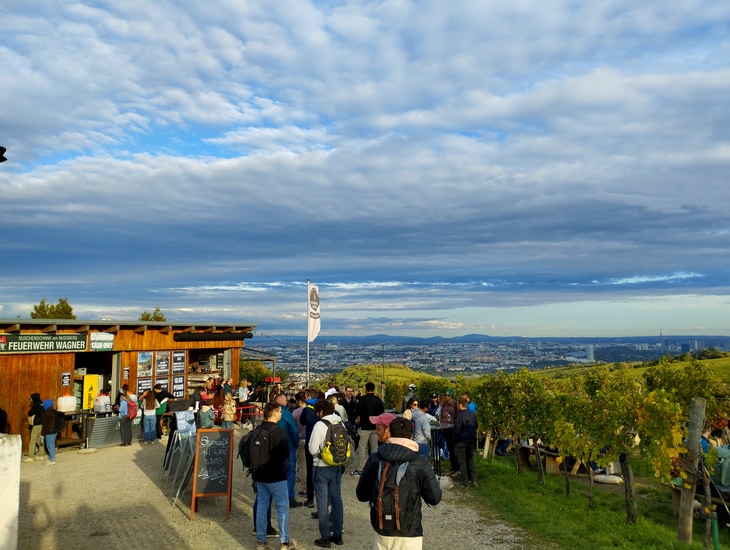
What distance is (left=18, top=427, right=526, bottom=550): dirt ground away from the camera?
7523 millimetres

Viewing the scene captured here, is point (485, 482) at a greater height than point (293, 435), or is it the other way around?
point (293, 435)

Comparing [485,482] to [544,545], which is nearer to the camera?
[544,545]

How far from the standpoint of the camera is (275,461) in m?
6.84

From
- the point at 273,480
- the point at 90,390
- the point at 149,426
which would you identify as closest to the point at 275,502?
the point at 273,480

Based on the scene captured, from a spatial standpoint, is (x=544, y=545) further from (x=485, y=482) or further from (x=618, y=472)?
(x=618, y=472)

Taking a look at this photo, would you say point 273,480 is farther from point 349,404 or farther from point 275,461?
point 349,404

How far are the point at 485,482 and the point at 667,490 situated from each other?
3413mm

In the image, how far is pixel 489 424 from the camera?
13.3 metres

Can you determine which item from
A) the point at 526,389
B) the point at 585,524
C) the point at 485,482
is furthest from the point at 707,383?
the point at 585,524

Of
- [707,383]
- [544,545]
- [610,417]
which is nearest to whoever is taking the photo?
[544,545]

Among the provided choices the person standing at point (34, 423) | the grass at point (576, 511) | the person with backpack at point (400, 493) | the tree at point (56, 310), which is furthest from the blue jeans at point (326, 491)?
the tree at point (56, 310)

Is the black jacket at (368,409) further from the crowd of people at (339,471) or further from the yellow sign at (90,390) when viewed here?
the yellow sign at (90,390)

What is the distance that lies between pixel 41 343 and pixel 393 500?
1254 cm

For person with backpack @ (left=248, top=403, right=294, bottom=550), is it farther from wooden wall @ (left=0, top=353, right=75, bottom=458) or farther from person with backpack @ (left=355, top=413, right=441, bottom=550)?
wooden wall @ (left=0, top=353, right=75, bottom=458)
